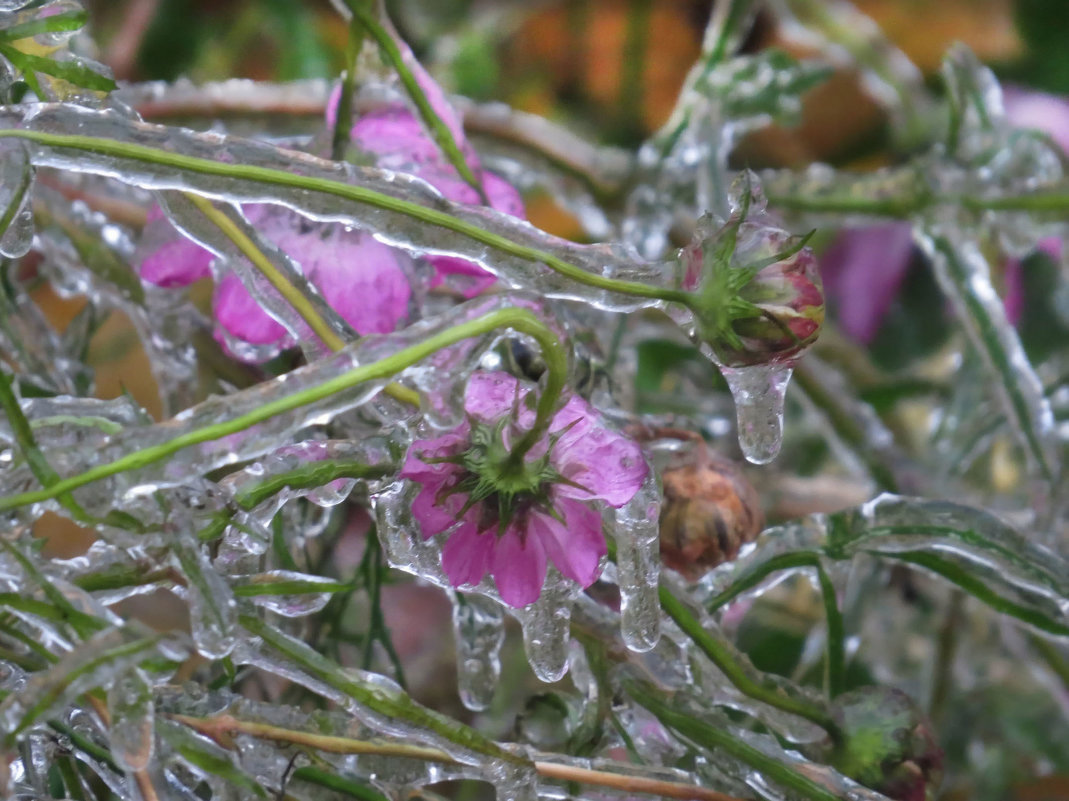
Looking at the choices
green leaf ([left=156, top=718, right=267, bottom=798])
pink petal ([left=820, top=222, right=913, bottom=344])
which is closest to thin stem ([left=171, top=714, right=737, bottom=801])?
green leaf ([left=156, top=718, right=267, bottom=798])

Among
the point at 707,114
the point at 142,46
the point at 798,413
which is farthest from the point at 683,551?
the point at 142,46

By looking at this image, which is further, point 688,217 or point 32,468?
point 688,217

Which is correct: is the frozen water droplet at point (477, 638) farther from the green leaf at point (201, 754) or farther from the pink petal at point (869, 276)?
the pink petal at point (869, 276)

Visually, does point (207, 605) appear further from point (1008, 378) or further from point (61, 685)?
point (1008, 378)

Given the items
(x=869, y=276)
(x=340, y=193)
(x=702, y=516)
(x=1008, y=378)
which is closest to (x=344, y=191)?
(x=340, y=193)

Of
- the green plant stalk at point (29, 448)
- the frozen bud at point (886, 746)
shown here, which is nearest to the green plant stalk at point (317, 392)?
the green plant stalk at point (29, 448)

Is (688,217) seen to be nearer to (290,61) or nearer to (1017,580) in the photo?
(1017,580)
